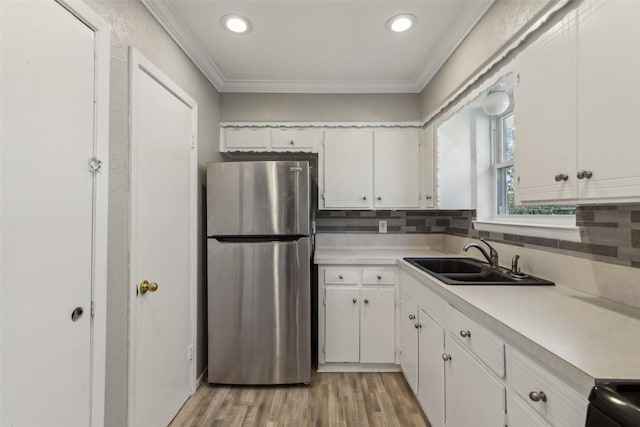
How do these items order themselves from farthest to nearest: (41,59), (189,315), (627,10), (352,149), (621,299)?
1. (352,149)
2. (189,315)
3. (621,299)
4. (41,59)
5. (627,10)

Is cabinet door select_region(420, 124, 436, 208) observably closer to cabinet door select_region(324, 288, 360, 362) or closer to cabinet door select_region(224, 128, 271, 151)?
cabinet door select_region(324, 288, 360, 362)

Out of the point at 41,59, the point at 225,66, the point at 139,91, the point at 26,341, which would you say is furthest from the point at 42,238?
the point at 225,66

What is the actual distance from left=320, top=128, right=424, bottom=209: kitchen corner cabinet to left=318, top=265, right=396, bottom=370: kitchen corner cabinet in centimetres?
68

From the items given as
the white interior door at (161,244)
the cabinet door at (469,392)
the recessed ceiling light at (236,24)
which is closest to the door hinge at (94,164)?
the white interior door at (161,244)

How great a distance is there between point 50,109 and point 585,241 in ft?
7.16

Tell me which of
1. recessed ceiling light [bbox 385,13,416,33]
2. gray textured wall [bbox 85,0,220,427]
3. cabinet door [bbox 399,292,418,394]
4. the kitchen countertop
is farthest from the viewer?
cabinet door [bbox 399,292,418,394]

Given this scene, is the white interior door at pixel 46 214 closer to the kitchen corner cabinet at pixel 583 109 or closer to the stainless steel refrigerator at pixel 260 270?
the stainless steel refrigerator at pixel 260 270

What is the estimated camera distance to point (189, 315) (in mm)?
1945

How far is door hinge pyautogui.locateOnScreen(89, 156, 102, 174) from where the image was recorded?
1.12 m

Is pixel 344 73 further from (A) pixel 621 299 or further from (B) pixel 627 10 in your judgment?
(A) pixel 621 299

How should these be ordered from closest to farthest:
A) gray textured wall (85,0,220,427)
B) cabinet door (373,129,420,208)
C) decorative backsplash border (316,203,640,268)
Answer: decorative backsplash border (316,203,640,268) < gray textured wall (85,0,220,427) < cabinet door (373,129,420,208)

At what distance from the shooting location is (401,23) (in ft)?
5.71

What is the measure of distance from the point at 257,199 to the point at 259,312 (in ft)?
2.72

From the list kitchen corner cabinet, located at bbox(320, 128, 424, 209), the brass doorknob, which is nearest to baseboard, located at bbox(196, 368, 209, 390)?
the brass doorknob
